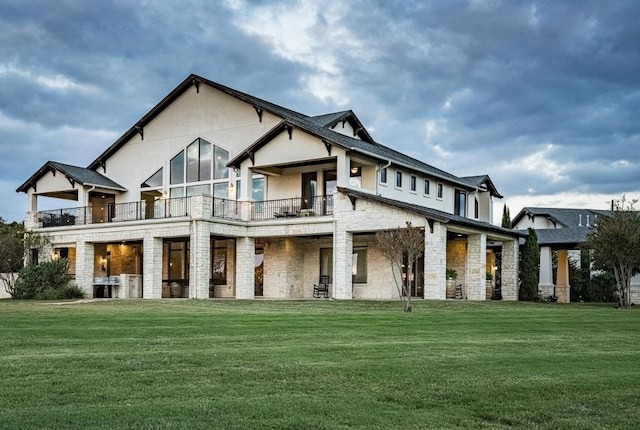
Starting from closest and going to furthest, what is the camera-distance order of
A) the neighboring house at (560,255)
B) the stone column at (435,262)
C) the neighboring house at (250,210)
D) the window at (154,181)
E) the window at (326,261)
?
the stone column at (435,262)
the neighboring house at (250,210)
the window at (326,261)
the neighboring house at (560,255)
the window at (154,181)

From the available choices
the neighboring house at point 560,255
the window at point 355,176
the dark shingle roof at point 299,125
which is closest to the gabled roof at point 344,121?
the dark shingle roof at point 299,125

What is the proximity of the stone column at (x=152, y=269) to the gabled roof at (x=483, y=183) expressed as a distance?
664 inches

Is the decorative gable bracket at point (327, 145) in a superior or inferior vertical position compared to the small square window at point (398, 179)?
superior

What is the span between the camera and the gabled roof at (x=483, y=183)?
38.3 meters

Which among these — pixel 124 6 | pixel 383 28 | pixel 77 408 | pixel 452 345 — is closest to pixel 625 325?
pixel 452 345

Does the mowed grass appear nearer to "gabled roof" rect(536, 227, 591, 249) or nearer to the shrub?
the shrub

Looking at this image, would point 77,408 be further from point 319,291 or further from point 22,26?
point 22,26

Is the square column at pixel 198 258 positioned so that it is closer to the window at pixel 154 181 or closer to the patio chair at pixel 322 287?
the patio chair at pixel 322 287

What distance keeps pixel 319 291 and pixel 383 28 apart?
37.4 ft

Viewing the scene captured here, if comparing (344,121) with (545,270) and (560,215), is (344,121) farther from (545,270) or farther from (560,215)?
(560,215)

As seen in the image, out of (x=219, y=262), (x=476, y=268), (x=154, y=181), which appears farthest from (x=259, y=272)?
(x=476, y=268)

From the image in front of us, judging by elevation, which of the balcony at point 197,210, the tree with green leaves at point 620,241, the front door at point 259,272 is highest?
the balcony at point 197,210

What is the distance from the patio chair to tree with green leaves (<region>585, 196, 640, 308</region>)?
35.6 feet

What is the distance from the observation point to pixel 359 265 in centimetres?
3127
